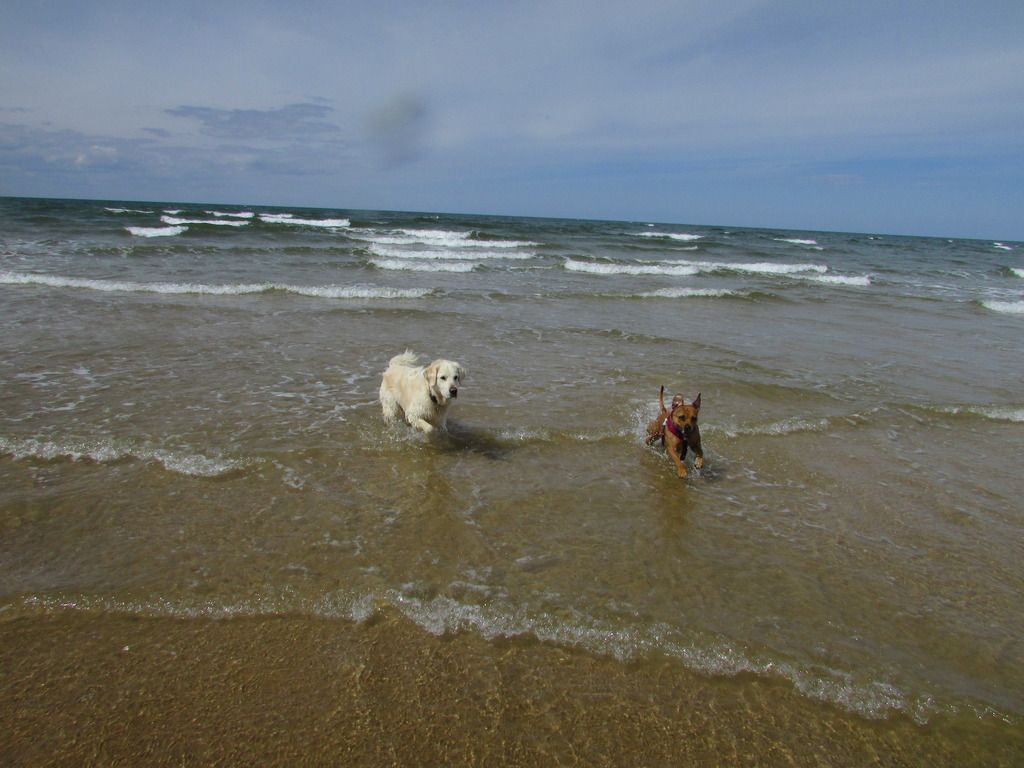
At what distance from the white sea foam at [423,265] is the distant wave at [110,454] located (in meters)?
17.2

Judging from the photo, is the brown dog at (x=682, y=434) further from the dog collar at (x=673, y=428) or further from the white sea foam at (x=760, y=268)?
the white sea foam at (x=760, y=268)

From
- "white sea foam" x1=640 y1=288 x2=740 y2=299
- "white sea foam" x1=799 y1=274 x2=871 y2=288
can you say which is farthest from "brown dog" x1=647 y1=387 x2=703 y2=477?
"white sea foam" x1=799 y1=274 x2=871 y2=288

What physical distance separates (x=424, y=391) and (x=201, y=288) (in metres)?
11.1

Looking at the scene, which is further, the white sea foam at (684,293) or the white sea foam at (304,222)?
the white sea foam at (304,222)

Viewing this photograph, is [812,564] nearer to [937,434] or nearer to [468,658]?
[468,658]

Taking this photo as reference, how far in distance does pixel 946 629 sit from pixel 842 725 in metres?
1.27

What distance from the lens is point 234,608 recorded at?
133 inches

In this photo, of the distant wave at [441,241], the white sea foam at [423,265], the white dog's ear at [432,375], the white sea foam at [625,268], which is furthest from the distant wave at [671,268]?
the white dog's ear at [432,375]

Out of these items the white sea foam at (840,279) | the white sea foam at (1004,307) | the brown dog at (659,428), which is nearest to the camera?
the brown dog at (659,428)

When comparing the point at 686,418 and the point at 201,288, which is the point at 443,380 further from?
the point at 201,288

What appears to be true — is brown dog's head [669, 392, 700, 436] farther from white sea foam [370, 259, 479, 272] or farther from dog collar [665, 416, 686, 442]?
white sea foam [370, 259, 479, 272]

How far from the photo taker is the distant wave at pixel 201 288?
45.8 ft

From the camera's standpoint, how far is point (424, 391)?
19.7ft

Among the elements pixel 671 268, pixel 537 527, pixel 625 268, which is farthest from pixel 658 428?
pixel 671 268
